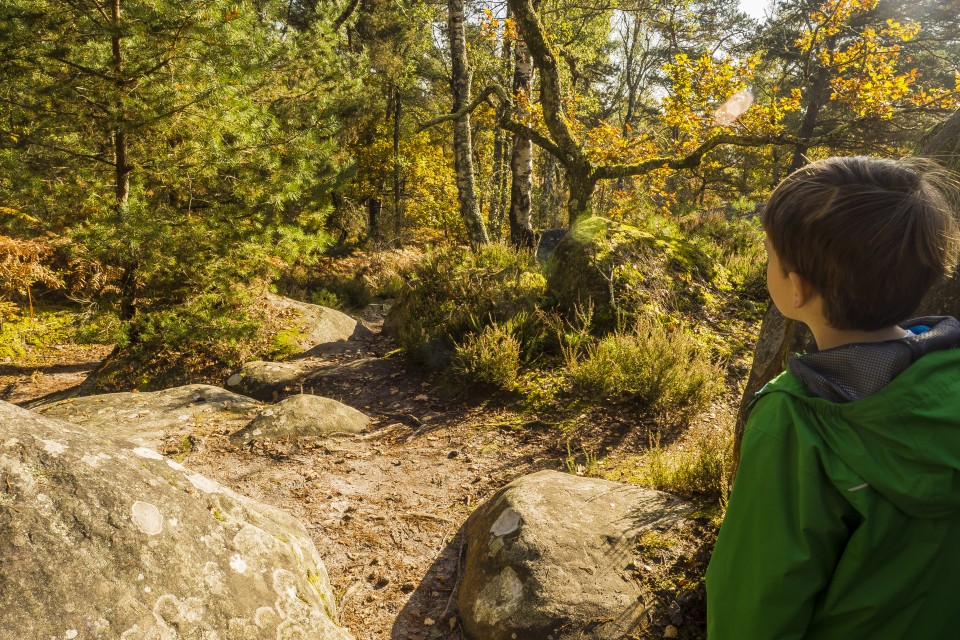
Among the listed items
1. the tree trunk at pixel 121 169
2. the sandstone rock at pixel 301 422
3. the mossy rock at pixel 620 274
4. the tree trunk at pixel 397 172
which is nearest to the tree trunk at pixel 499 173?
the tree trunk at pixel 397 172

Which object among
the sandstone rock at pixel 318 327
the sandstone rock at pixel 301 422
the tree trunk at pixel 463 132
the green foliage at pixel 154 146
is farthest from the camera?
the tree trunk at pixel 463 132

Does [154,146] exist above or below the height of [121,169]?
above

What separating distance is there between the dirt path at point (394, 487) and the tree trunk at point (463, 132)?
465 cm

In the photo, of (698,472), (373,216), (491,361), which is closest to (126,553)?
(698,472)

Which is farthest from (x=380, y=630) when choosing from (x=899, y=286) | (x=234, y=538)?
(x=899, y=286)

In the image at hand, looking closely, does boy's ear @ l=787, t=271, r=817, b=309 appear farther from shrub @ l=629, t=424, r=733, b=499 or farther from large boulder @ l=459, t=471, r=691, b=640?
shrub @ l=629, t=424, r=733, b=499

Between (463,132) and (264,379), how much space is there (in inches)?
249

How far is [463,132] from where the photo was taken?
9961mm

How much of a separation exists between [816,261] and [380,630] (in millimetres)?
2588

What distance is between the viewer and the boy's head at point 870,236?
3.43 feet

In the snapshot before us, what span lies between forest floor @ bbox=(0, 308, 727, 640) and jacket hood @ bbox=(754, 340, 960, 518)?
2206mm

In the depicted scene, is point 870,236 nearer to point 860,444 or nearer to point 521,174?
point 860,444

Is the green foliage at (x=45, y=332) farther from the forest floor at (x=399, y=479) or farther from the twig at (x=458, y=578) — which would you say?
the twig at (x=458, y=578)

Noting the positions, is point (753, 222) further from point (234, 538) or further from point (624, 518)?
point (234, 538)
